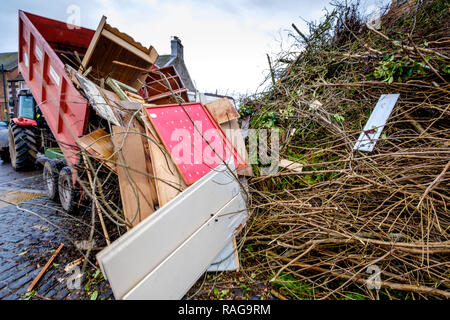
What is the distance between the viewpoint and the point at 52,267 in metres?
2.25

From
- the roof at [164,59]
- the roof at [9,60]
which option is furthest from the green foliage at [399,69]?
the roof at [9,60]

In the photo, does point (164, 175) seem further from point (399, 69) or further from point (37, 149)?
point (37, 149)

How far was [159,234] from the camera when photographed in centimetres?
141

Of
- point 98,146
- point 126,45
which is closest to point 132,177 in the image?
point 98,146

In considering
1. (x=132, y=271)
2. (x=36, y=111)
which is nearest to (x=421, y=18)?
(x=132, y=271)

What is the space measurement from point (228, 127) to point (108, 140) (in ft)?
5.27

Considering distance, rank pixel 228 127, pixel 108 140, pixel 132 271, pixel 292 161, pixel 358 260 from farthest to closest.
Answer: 1. pixel 228 127
2. pixel 292 161
3. pixel 108 140
4. pixel 358 260
5. pixel 132 271

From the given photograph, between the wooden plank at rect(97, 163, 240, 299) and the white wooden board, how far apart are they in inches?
73.5

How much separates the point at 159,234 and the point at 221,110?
2100 millimetres

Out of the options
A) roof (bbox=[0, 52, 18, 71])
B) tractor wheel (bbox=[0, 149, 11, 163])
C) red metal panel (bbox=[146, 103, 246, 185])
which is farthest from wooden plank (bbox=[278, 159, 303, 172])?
roof (bbox=[0, 52, 18, 71])

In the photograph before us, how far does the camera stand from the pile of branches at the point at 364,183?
5.92 feet

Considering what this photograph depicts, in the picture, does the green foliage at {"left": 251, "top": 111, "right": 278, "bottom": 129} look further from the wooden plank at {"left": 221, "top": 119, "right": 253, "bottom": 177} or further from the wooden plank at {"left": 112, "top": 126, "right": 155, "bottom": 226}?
the wooden plank at {"left": 112, "top": 126, "right": 155, "bottom": 226}
